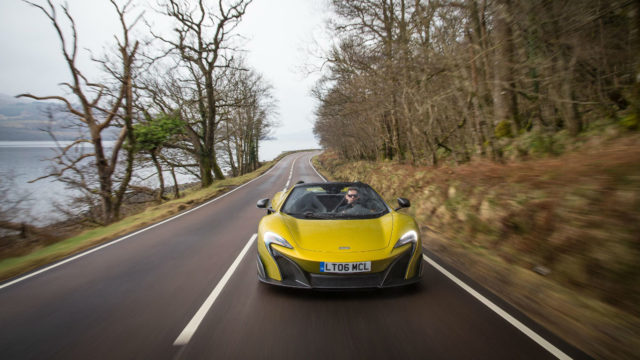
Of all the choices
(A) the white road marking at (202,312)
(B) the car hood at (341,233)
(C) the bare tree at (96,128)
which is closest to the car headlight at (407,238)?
(B) the car hood at (341,233)

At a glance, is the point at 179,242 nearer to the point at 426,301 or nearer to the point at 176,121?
the point at 426,301

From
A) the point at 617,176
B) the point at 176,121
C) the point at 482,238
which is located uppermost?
the point at 176,121

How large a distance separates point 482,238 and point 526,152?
11.0 ft

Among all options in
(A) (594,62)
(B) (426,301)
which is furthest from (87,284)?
(A) (594,62)

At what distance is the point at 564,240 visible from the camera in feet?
12.6

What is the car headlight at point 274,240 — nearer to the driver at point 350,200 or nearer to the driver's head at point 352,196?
the driver at point 350,200

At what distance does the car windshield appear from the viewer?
4141 mm

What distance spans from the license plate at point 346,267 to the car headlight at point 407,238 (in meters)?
0.44

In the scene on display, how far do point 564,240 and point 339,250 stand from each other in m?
2.98

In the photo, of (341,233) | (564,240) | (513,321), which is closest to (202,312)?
(341,233)

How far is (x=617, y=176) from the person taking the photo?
3.80 meters

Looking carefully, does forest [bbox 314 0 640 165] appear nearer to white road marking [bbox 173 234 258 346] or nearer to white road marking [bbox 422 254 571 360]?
white road marking [bbox 422 254 571 360]

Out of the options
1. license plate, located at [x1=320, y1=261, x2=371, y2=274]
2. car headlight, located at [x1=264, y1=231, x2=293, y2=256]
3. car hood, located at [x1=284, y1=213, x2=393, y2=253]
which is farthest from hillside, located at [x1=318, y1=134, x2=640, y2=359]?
car headlight, located at [x1=264, y1=231, x2=293, y2=256]

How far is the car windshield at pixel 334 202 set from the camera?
13.6ft
